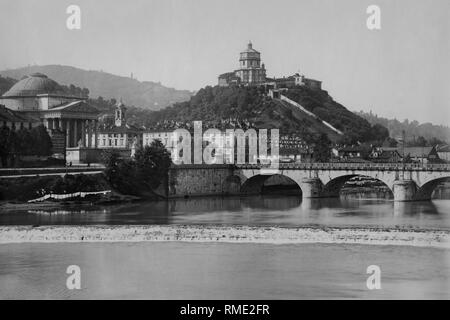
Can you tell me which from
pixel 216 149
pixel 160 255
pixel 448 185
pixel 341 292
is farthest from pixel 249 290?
pixel 448 185

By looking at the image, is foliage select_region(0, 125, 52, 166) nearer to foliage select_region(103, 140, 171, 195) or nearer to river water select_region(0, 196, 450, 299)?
foliage select_region(103, 140, 171, 195)

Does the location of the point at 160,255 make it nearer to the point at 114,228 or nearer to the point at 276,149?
the point at 114,228

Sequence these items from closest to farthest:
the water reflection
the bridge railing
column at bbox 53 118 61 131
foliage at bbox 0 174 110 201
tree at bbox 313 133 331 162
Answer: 1. the water reflection
2. foliage at bbox 0 174 110 201
3. the bridge railing
4. column at bbox 53 118 61 131
5. tree at bbox 313 133 331 162

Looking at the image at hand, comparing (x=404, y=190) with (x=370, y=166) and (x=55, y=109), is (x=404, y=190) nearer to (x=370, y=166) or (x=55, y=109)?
(x=370, y=166)

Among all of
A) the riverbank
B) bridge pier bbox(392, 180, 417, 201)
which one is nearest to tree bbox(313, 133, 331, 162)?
bridge pier bbox(392, 180, 417, 201)

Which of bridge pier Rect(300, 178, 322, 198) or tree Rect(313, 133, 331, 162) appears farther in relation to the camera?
tree Rect(313, 133, 331, 162)

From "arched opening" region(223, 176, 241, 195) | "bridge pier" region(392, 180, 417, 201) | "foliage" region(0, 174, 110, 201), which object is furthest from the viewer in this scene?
"arched opening" region(223, 176, 241, 195)
